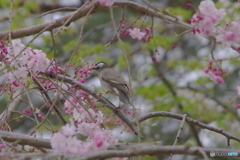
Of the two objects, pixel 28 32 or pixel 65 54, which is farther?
pixel 65 54

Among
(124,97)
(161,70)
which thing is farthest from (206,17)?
(161,70)

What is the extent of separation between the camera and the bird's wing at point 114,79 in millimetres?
4770

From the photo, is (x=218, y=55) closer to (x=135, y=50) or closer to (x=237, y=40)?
(x=135, y=50)

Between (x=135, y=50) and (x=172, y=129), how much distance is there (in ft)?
6.96

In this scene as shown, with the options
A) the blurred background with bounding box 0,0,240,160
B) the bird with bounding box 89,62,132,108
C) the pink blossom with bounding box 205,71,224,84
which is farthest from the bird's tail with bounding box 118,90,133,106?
the blurred background with bounding box 0,0,240,160

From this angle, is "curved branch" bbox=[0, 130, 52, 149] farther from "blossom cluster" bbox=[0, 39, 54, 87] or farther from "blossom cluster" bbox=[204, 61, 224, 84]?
"blossom cluster" bbox=[204, 61, 224, 84]

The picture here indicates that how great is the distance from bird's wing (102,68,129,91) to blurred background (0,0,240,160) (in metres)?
2.37

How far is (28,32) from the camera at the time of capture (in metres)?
3.89

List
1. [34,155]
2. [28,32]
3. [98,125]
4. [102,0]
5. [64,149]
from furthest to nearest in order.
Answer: [28,32], [98,125], [102,0], [64,149], [34,155]

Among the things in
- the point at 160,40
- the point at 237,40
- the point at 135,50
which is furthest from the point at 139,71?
the point at 237,40

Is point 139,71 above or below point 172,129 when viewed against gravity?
above

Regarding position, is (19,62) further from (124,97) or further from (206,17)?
(124,97)

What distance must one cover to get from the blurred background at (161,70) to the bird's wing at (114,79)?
2370 millimetres

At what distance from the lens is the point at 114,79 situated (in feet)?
16.2
